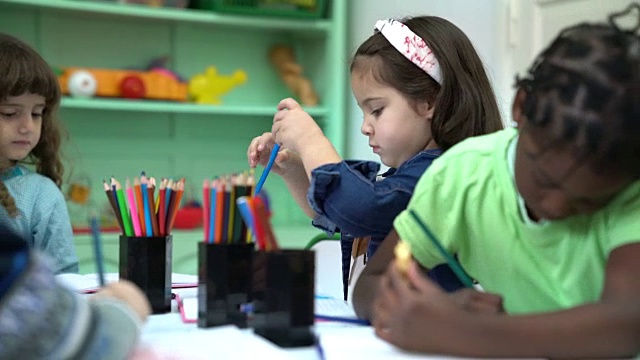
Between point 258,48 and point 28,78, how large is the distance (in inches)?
60.2

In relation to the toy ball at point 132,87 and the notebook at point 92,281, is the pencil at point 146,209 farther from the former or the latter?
the toy ball at point 132,87

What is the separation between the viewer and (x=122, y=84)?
2.61 metres

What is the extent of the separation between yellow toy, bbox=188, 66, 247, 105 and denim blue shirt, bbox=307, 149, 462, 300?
72.7 inches

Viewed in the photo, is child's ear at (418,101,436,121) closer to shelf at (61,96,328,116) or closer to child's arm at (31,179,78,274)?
child's arm at (31,179,78,274)

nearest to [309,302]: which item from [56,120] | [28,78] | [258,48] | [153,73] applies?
[28,78]

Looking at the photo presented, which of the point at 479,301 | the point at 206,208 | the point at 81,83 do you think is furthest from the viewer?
the point at 81,83

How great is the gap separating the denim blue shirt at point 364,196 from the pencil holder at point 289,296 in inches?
9.2

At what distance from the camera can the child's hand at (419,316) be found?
61 cm

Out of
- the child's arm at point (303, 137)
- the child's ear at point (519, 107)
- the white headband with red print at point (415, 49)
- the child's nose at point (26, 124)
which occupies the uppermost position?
the white headband with red print at point (415, 49)

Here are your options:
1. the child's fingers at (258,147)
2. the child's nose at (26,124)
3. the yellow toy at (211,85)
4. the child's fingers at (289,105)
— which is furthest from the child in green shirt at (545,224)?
the yellow toy at (211,85)

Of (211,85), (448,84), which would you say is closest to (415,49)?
(448,84)

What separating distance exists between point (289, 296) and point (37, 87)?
3.53 ft

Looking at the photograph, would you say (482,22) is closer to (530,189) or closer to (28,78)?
(28,78)

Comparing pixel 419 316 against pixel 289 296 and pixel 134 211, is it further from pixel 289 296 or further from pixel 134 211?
pixel 134 211
